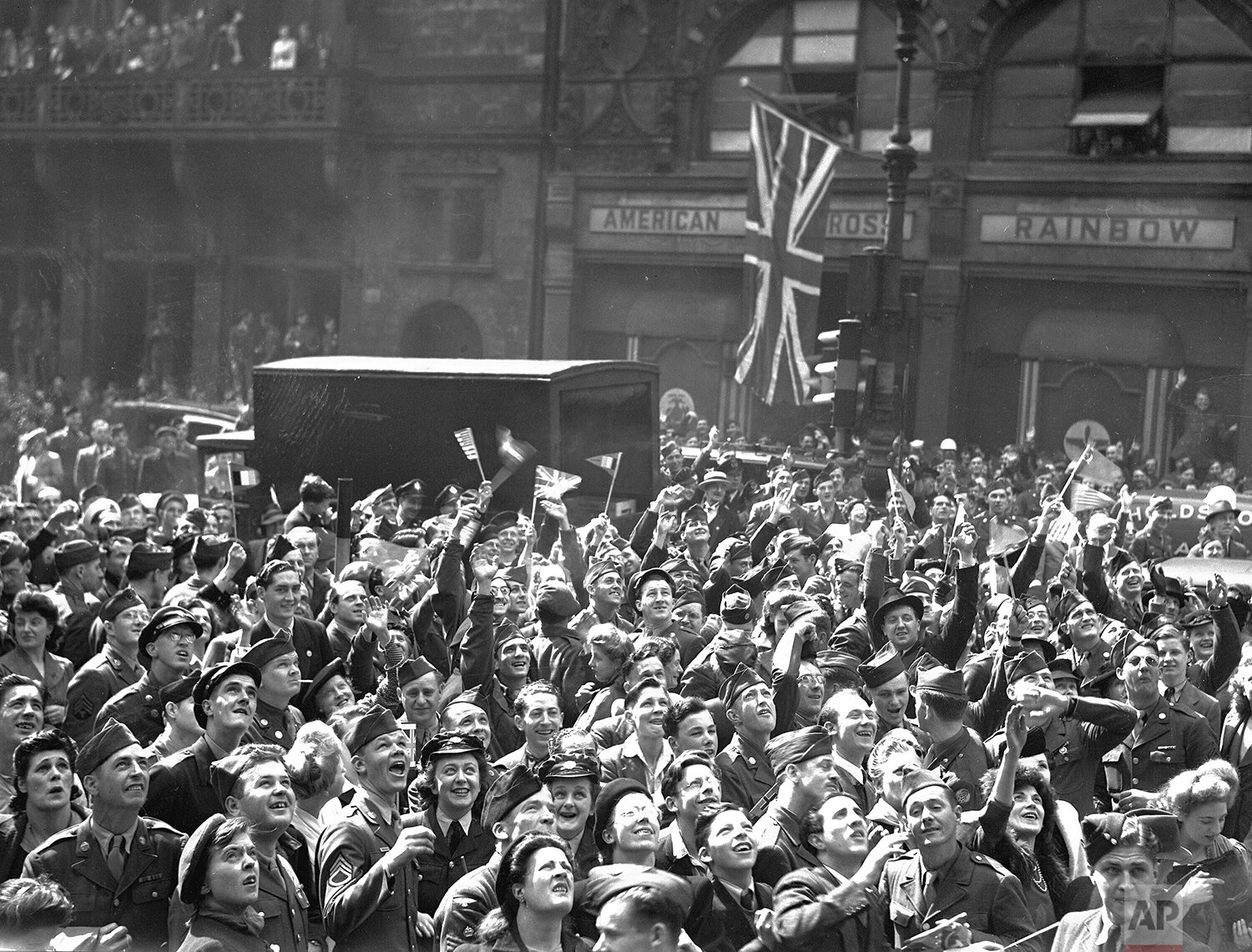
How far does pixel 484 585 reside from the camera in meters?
8.49

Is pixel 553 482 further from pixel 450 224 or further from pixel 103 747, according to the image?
pixel 450 224

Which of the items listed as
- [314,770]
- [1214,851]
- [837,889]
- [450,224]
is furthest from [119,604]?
[450,224]

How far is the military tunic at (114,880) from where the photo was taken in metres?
5.16

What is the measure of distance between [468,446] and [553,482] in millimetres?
1468

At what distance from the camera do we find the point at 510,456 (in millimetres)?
14359

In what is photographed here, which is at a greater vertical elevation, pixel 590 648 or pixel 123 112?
pixel 123 112

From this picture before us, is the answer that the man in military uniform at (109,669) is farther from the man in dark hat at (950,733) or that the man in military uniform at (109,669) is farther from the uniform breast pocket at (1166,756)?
the uniform breast pocket at (1166,756)

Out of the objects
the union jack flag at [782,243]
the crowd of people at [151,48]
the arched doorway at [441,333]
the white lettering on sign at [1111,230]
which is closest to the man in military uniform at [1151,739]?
the union jack flag at [782,243]

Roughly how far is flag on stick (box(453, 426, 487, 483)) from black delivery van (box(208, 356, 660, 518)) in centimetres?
13

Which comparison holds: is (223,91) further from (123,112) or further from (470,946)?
(470,946)

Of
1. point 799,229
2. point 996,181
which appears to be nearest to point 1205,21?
point 996,181

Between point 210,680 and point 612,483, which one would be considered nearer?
point 210,680

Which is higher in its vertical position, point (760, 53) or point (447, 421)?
point (760, 53)

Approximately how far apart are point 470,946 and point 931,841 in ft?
5.14
